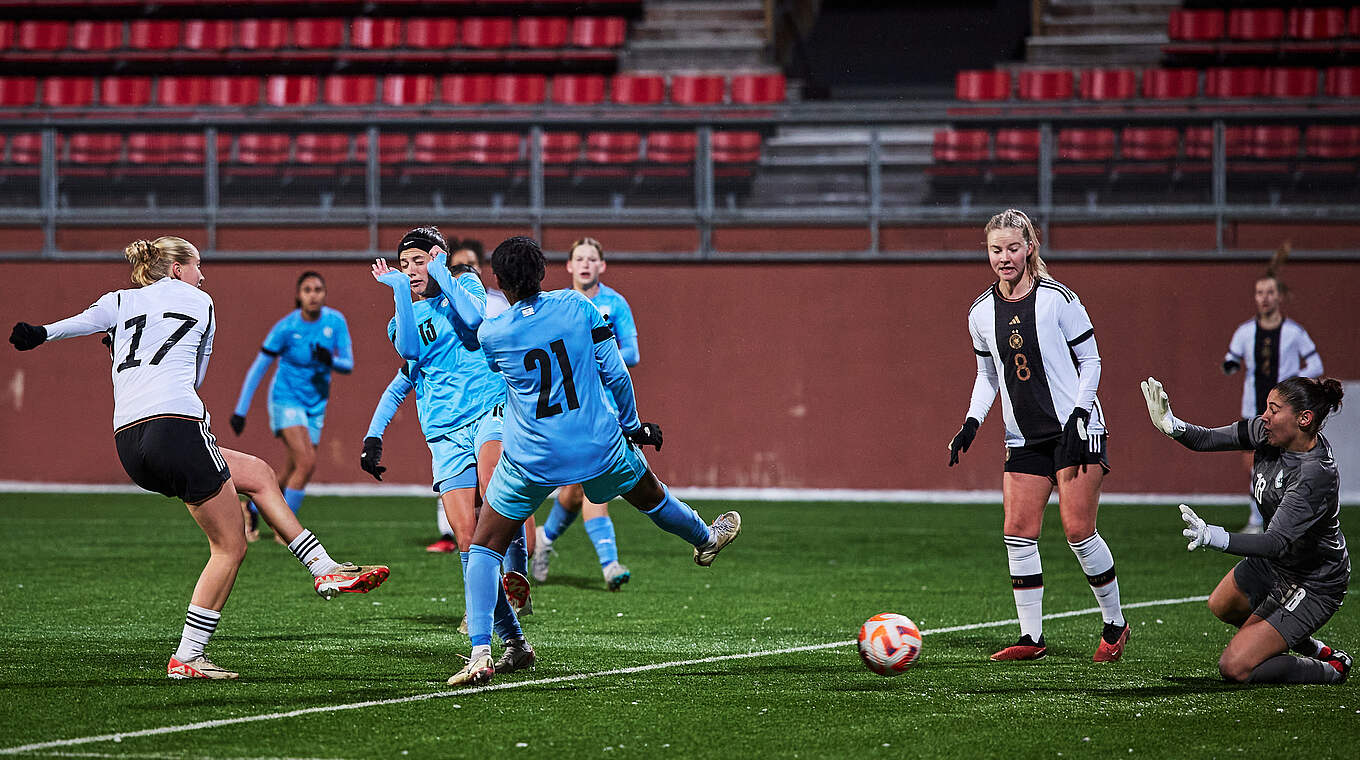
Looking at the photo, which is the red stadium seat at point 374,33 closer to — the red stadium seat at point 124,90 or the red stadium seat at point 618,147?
the red stadium seat at point 124,90

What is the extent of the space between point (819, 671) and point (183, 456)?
9.48ft

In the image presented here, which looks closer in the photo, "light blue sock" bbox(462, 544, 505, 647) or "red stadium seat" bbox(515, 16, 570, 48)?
"light blue sock" bbox(462, 544, 505, 647)

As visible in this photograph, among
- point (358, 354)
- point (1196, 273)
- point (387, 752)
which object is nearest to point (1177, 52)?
point (1196, 273)

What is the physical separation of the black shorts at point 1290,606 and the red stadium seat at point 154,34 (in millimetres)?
20778

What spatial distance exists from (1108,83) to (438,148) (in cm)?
986

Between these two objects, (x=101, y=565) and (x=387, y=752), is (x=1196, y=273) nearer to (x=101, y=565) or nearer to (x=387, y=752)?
(x=101, y=565)

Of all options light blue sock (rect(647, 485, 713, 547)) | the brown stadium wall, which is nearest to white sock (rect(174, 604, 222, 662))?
light blue sock (rect(647, 485, 713, 547))

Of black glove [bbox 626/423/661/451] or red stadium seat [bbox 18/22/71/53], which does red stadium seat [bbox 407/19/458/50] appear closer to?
red stadium seat [bbox 18/22/71/53]

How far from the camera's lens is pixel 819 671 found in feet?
21.4

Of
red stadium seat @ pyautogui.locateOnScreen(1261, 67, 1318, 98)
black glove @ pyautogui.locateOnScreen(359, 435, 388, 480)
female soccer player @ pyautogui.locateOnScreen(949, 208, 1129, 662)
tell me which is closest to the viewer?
female soccer player @ pyautogui.locateOnScreen(949, 208, 1129, 662)

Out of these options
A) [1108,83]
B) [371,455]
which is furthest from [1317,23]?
[371,455]

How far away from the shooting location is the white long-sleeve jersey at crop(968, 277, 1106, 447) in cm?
670

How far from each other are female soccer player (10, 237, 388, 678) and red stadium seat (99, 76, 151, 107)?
687 inches

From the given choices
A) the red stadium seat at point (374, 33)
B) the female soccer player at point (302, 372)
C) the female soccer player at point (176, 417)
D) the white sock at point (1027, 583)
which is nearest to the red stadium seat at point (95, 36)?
the red stadium seat at point (374, 33)
